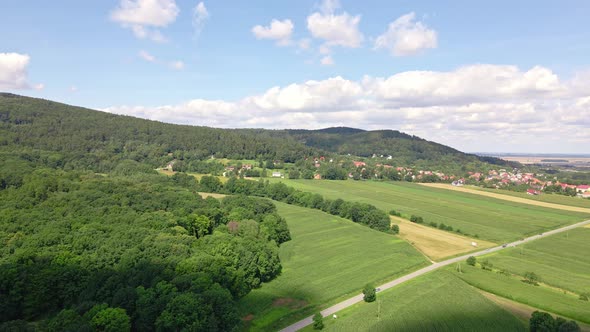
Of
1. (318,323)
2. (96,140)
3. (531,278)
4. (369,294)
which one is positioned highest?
(96,140)

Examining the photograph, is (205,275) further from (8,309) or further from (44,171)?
(44,171)

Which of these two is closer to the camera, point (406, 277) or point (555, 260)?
point (406, 277)

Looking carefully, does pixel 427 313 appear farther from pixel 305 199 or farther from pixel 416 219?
pixel 305 199

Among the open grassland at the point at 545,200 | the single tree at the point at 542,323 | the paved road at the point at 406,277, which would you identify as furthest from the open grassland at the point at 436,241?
the open grassland at the point at 545,200

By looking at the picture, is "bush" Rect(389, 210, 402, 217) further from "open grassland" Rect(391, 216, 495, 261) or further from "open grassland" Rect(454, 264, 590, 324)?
"open grassland" Rect(454, 264, 590, 324)

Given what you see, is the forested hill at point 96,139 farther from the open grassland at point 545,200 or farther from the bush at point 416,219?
the bush at point 416,219

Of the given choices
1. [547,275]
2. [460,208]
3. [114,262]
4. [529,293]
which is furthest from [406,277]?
[460,208]
